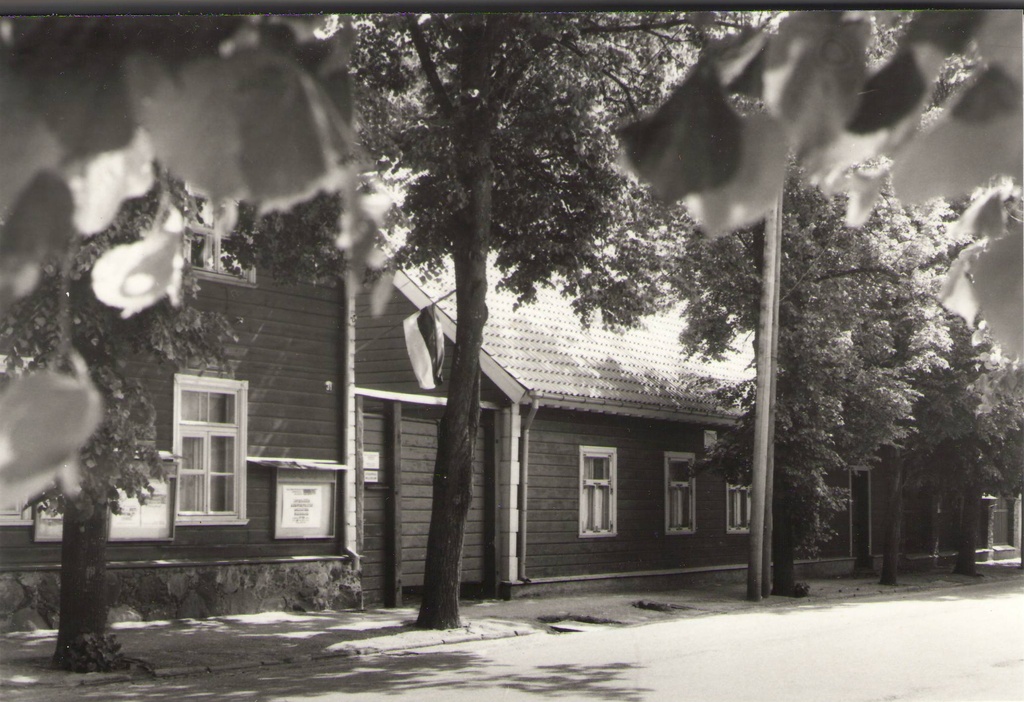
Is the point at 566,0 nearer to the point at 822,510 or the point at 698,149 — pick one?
the point at 698,149

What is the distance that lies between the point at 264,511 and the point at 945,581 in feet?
43.7

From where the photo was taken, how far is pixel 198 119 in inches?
45.1

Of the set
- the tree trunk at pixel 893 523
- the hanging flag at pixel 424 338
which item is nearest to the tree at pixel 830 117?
the hanging flag at pixel 424 338

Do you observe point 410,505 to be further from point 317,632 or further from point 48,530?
point 48,530

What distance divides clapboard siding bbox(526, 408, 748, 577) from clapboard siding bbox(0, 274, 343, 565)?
3.58 meters

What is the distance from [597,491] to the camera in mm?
17281

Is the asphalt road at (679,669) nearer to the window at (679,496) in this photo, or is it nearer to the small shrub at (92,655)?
the small shrub at (92,655)

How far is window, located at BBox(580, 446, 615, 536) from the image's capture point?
1691cm

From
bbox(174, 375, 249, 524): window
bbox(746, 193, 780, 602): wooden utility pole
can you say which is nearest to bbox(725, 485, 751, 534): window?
bbox(746, 193, 780, 602): wooden utility pole

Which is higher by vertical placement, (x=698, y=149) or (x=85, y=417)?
(x=698, y=149)

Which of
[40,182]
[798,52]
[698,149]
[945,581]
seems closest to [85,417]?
[40,182]

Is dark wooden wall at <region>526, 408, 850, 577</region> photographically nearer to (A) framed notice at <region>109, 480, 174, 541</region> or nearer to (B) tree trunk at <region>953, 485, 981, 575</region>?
(B) tree trunk at <region>953, 485, 981, 575</region>

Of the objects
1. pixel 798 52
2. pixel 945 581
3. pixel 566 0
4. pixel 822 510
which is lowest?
pixel 945 581

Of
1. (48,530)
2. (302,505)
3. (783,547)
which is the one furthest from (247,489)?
(783,547)
